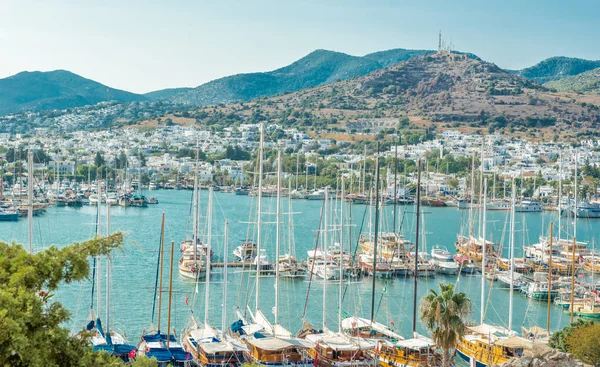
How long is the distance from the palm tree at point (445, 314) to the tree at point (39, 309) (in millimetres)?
8385

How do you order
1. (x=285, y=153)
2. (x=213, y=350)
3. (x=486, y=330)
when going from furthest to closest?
(x=285, y=153) → (x=486, y=330) → (x=213, y=350)

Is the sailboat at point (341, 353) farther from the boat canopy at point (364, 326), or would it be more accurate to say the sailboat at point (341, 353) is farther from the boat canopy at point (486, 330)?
the boat canopy at point (486, 330)

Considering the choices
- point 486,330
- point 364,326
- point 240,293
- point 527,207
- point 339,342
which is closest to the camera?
A: point 339,342

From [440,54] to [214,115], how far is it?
50.3 m

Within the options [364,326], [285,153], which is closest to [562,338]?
[364,326]

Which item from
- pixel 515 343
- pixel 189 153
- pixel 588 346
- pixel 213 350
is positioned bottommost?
pixel 213 350

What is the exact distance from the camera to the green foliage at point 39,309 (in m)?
6.89

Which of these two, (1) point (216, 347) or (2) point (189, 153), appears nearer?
(1) point (216, 347)

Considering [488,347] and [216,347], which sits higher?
[216,347]

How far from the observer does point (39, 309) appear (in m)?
7.37

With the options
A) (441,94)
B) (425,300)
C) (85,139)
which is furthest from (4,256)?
(441,94)

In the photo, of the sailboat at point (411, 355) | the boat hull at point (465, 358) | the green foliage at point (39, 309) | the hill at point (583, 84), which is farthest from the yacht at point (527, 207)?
the hill at point (583, 84)

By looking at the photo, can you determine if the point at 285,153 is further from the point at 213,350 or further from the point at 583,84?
the point at 583,84

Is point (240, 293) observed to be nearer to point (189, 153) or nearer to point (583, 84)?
point (189, 153)
